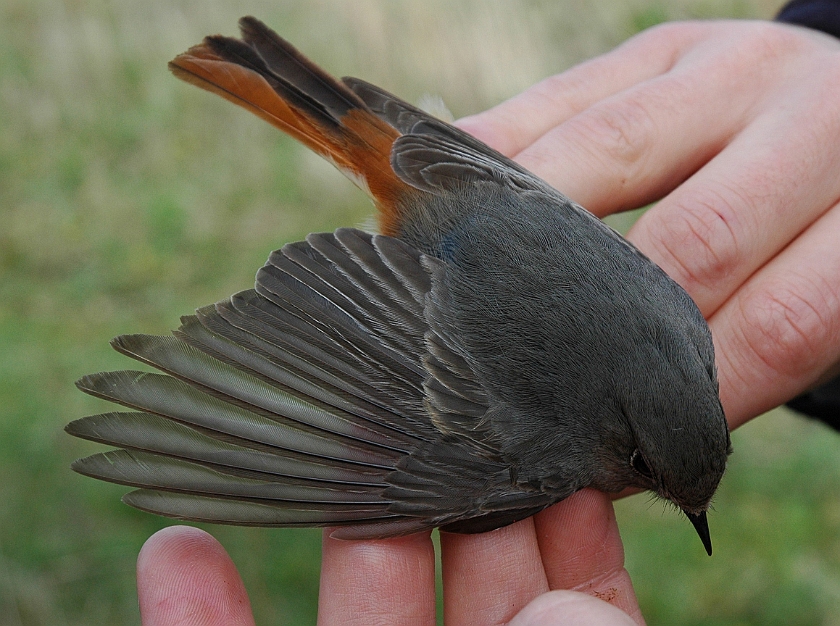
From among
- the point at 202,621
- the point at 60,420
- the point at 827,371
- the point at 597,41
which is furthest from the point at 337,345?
the point at 597,41

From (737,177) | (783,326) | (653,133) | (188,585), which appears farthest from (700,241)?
(188,585)

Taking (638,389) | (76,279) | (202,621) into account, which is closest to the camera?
(202,621)

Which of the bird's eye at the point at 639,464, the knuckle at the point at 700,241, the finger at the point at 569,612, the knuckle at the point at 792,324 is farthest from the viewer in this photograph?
the knuckle at the point at 700,241

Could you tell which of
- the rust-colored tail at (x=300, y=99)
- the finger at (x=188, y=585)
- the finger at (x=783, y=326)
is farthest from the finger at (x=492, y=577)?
the rust-colored tail at (x=300, y=99)

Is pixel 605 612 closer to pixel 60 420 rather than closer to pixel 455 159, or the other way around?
pixel 455 159

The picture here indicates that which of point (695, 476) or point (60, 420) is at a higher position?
point (60, 420)

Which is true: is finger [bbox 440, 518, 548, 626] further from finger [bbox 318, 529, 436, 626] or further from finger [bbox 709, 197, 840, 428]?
finger [bbox 709, 197, 840, 428]

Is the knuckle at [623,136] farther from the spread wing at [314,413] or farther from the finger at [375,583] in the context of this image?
the finger at [375,583]

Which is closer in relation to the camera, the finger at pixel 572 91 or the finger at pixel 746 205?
the finger at pixel 746 205
